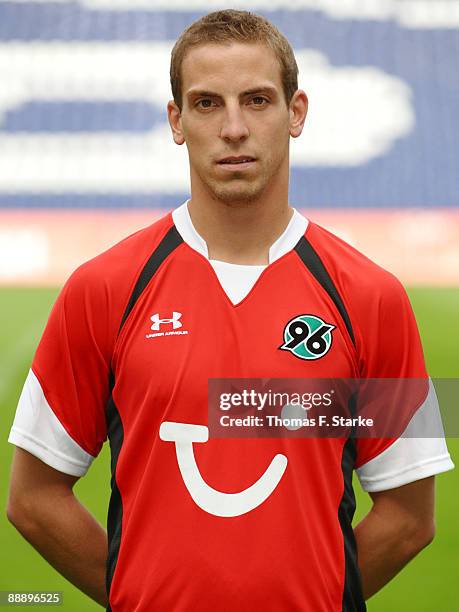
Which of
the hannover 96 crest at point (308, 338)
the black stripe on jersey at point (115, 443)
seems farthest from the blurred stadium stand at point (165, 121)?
the hannover 96 crest at point (308, 338)

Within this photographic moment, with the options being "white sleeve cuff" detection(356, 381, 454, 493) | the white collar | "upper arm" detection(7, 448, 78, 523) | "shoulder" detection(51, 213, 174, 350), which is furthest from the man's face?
"upper arm" detection(7, 448, 78, 523)

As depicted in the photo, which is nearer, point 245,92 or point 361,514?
point 245,92

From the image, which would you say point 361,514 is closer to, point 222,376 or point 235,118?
point 222,376

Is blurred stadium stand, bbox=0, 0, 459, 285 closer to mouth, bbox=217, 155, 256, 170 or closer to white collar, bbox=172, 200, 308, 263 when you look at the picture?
white collar, bbox=172, 200, 308, 263

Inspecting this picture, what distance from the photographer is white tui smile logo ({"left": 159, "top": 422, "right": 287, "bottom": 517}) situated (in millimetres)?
1773

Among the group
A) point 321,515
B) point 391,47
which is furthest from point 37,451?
point 391,47

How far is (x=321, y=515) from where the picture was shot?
1.82 metres

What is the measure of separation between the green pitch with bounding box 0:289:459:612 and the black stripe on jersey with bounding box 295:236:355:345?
235 centimetres

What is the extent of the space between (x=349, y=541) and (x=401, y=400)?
30cm

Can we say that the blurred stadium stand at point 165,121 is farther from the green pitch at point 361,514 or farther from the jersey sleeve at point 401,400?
the jersey sleeve at point 401,400

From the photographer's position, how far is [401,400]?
1.94m

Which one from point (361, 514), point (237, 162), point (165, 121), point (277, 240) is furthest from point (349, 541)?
point (165, 121)

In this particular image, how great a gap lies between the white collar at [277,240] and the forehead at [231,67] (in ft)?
0.88

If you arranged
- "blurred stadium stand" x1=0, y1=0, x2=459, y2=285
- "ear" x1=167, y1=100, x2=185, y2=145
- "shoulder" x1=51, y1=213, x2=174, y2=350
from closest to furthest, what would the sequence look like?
"shoulder" x1=51, y1=213, x2=174, y2=350
"ear" x1=167, y1=100, x2=185, y2=145
"blurred stadium stand" x1=0, y1=0, x2=459, y2=285
